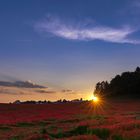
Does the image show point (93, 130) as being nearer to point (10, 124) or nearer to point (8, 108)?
point (10, 124)

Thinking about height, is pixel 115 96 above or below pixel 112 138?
above

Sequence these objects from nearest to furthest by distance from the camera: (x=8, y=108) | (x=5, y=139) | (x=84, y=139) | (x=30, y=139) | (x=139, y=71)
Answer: (x=84, y=139) < (x=30, y=139) < (x=5, y=139) < (x=8, y=108) < (x=139, y=71)

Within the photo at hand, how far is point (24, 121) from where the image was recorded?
4200 cm

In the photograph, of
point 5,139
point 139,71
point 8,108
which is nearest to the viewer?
point 5,139

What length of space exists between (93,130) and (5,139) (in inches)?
214

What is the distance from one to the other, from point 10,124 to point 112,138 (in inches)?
820

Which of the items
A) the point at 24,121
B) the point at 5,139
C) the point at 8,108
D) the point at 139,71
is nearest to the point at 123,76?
the point at 139,71

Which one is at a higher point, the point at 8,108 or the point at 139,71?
the point at 139,71

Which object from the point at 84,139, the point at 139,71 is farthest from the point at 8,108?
the point at 139,71

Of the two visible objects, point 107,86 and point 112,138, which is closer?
point 112,138

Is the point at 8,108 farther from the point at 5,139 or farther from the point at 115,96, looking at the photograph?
the point at 115,96

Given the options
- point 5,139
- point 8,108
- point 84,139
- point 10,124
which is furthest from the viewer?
point 8,108

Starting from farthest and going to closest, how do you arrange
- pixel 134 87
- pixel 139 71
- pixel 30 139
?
pixel 139 71, pixel 134 87, pixel 30 139

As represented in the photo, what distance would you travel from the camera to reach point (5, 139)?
2619cm
